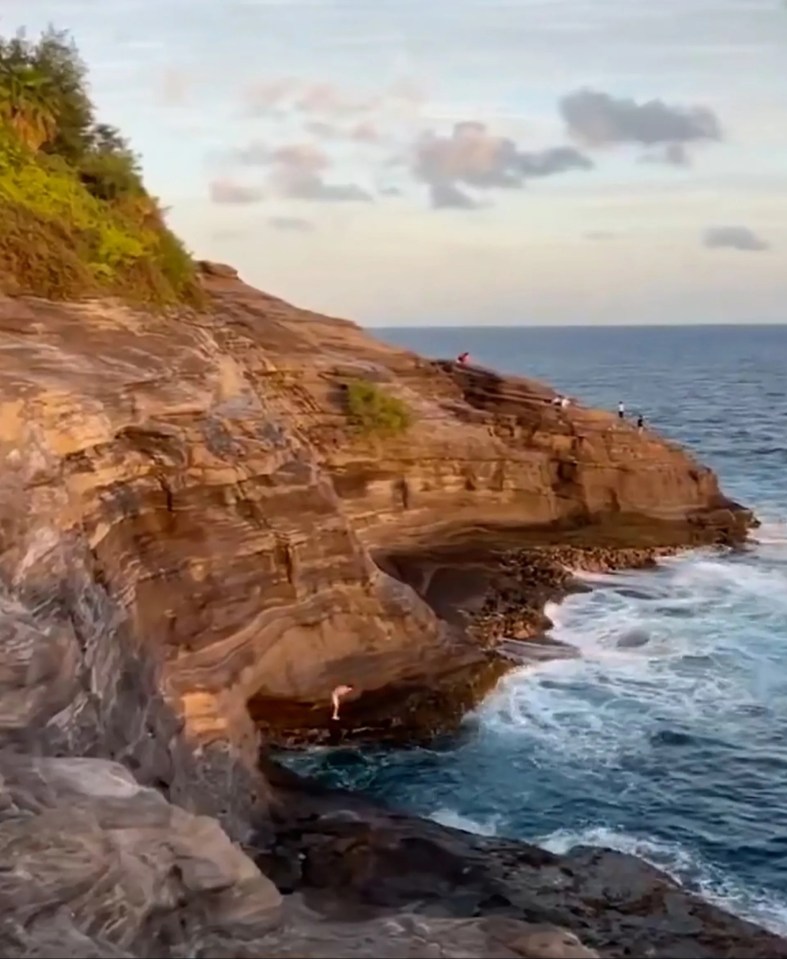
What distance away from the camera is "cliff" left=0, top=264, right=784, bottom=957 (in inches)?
442

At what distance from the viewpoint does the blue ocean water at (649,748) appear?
21578 millimetres

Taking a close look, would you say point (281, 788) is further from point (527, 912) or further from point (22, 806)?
point (22, 806)

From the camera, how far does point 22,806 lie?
11844 mm

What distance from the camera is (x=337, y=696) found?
1014 inches

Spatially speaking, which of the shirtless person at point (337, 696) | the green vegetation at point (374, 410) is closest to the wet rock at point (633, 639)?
the shirtless person at point (337, 696)

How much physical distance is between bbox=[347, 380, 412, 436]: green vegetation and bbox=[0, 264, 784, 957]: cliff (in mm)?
1591

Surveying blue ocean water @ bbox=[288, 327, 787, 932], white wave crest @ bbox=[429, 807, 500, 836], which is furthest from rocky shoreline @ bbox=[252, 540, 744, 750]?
white wave crest @ bbox=[429, 807, 500, 836]

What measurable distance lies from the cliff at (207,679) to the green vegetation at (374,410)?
1.59m

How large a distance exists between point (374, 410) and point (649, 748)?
16.7 meters

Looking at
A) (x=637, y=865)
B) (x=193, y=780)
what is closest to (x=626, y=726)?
(x=637, y=865)

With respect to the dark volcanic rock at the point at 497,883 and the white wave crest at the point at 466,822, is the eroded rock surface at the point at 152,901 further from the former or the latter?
the white wave crest at the point at 466,822

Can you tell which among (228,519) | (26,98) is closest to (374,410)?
(26,98)

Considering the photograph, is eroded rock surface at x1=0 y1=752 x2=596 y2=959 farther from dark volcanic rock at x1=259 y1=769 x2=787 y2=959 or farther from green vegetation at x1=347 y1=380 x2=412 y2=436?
green vegetation at x1=347 y1=380 x2=412 y2=436

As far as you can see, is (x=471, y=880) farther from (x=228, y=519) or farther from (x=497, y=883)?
(x=228, y=519)
